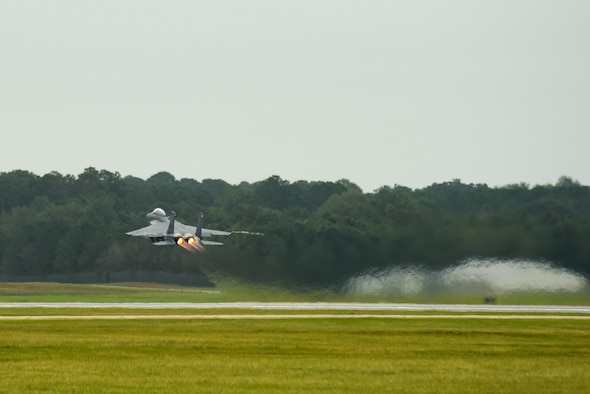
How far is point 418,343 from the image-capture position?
173ft

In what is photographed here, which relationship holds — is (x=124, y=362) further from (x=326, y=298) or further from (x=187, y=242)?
(x=187, y=242)

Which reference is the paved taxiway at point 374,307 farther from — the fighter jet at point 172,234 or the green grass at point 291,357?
the green grass at point 291,357

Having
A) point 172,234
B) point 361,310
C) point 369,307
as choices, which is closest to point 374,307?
point 369,307

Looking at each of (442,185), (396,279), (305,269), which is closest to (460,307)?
(396,279)

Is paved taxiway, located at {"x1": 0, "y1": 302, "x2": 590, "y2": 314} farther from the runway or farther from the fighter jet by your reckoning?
the fighter jet

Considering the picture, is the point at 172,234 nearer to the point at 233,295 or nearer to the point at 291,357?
the point at 233,295

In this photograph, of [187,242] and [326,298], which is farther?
[187,242]

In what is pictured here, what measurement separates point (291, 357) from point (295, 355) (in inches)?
28.8

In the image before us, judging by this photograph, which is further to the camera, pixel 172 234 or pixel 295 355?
pixel 172 234

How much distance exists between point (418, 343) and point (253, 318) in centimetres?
1781

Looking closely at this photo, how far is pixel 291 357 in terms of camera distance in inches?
1815

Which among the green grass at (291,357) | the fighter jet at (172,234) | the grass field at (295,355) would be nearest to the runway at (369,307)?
the grass field at (295,355)

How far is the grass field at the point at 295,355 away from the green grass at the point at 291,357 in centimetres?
4

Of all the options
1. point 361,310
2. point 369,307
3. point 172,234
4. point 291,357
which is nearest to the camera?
point 291,357
